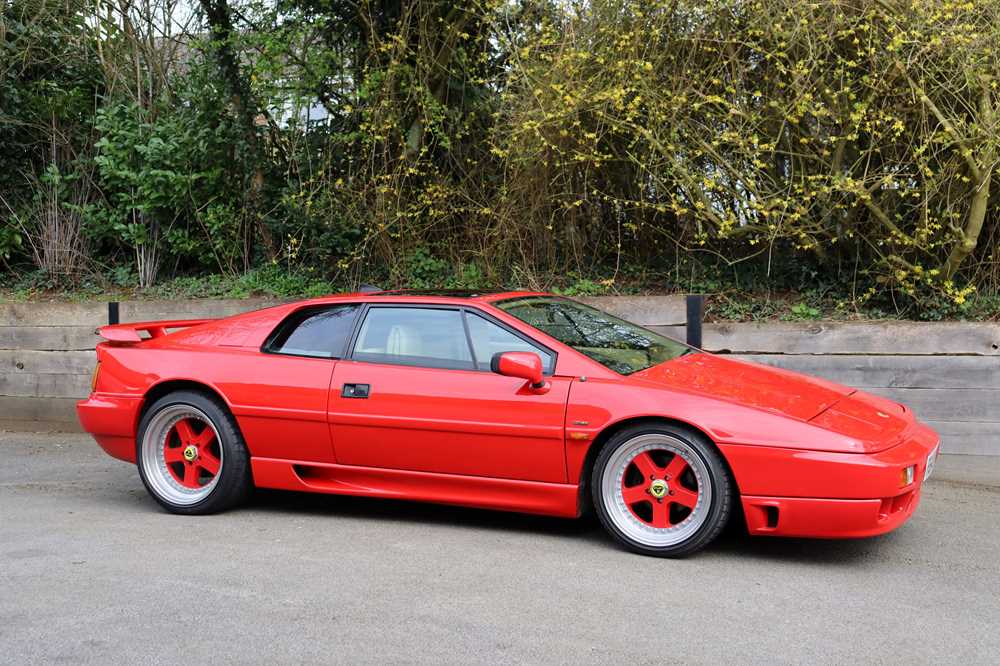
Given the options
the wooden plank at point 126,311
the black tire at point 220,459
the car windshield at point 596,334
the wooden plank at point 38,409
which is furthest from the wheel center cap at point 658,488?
the wooden plank at point 38,409

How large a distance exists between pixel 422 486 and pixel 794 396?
80.6 inches

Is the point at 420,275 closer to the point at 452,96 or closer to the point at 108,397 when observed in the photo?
the point at 452,96

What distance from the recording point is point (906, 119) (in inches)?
289

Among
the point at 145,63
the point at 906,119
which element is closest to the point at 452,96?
the point at 145,63

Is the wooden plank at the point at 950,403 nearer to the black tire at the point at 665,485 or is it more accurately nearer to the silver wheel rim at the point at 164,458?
the black tire at the point at 665,485

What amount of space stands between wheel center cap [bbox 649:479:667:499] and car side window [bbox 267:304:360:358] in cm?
196

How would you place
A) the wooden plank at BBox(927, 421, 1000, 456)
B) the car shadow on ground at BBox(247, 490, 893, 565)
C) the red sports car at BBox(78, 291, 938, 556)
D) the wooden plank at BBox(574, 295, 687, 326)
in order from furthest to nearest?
the wooden plank at BBox(574, 295, 687, 326)
the wooden plank at BBox(927, 421, 1000, 456)
the car shadow on ground at BBox(247, 490, 893, 565)
the red sports car at BBox(78, 291, 938, 556)

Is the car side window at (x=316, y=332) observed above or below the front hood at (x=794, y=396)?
above

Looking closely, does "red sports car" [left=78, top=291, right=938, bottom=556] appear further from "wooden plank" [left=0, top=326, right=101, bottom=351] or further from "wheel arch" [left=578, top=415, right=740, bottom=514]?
"wooden plank" [left=0, top=326, right=101, bottom=351]

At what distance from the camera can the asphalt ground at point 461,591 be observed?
351cm

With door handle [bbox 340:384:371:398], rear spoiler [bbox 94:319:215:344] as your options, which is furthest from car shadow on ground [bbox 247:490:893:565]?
rear spoiler [bbox 94:319:215:344]

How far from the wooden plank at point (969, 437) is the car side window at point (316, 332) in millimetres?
4302

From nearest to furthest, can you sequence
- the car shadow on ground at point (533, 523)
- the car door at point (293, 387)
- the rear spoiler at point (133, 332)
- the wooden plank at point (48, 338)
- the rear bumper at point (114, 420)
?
the car shadow on ground at point (533, 523)
the car door at point (293, 387)
the rear bumper at point (114, 420)
the rear spoiler at point (133, 332)
the wooden plank at point (48, 338)

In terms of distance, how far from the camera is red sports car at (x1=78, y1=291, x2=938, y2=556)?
14.5ft
